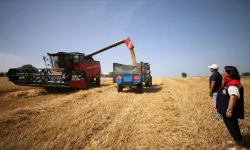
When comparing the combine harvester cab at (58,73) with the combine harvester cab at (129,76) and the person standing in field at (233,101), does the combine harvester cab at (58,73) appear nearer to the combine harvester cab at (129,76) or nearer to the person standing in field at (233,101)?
the combine harvester cab at (129,76)

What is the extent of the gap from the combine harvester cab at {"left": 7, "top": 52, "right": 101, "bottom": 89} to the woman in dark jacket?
8199 mm

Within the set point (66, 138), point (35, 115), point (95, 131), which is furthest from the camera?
A: point (35, 115)

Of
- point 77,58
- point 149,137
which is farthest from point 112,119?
point 77,58

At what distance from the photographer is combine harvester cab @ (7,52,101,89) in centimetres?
909

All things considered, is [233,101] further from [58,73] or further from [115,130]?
[58,73]

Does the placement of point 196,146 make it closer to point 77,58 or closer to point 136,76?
point 136,76

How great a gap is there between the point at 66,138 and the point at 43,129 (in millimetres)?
911

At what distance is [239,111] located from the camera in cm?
278

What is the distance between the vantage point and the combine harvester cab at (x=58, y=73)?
9086mm

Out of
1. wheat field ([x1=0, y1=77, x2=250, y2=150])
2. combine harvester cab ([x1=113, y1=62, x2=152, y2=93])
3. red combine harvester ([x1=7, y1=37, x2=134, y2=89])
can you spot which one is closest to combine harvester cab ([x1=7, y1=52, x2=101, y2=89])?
red combine harvester ([x1=7, y1=37, x2=134, y2=89])

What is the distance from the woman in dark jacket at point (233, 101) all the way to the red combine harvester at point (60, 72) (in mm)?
8199

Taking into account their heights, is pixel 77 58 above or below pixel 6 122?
above

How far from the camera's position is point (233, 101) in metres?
2.62

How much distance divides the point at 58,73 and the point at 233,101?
393 inches
